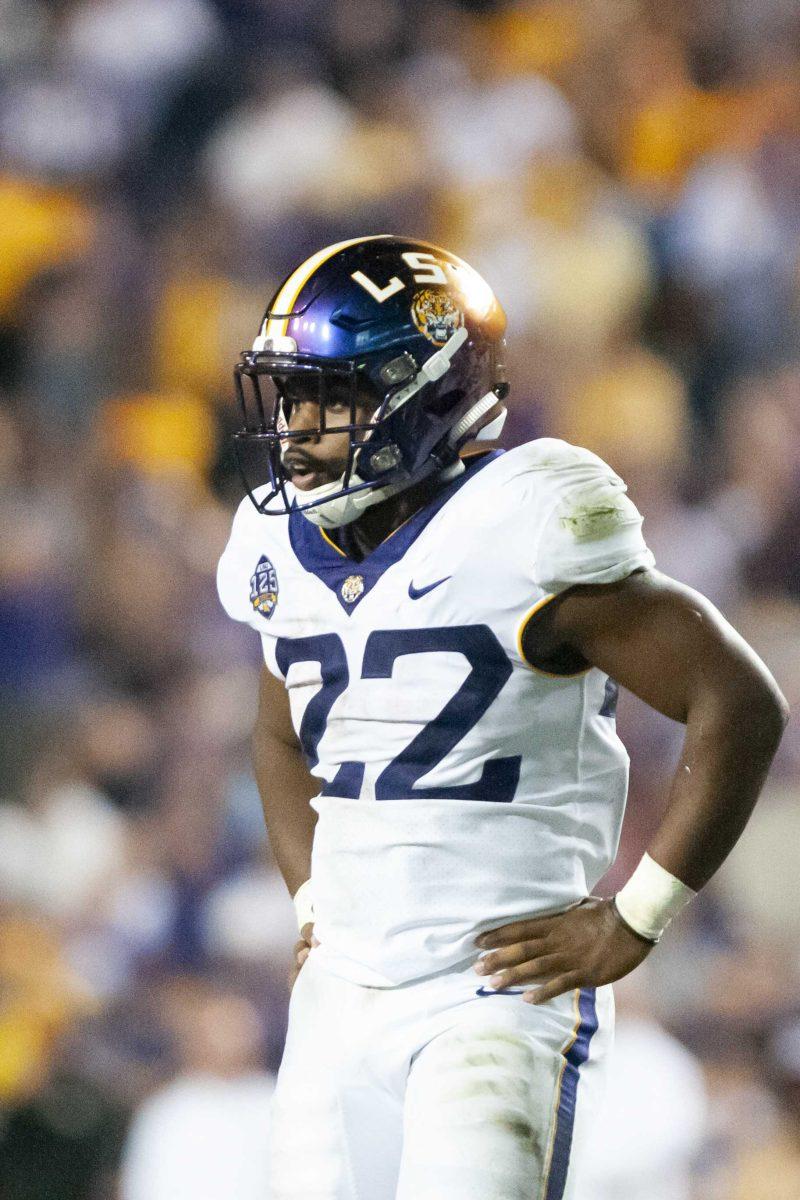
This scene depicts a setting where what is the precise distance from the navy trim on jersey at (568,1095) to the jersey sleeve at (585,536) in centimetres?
49

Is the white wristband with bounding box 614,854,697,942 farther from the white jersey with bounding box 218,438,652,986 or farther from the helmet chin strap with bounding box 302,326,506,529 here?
the helmet chin strap with bounding box 302,326,506,529

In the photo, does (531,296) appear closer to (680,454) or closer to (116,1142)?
(680,454)

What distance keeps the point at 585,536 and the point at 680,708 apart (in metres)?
0.22

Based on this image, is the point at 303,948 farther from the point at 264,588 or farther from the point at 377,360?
the point at 377,360

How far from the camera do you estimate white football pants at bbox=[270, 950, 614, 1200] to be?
163 cm

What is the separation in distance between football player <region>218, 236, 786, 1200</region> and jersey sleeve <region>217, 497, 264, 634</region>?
58 millimetres

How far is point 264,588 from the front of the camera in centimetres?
200

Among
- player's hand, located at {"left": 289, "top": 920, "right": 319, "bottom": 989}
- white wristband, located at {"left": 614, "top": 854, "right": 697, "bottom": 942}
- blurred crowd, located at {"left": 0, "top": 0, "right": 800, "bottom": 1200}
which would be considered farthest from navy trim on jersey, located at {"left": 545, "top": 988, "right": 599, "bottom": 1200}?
blurred crowd, located at {"left": 0, "top": 0, "right": 800, "bottom": 1200}

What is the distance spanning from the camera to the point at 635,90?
14.6 ft

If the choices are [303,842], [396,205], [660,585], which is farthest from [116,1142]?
[396,205]

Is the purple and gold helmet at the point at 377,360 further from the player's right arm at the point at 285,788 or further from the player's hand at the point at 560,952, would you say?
the player's hand at the point at 560,952

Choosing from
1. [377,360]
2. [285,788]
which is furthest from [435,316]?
[285,788]

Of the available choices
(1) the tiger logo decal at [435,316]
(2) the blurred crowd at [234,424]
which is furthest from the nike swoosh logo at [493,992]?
(2) the blurred crowd at [234,424]

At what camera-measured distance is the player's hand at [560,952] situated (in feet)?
5.70
